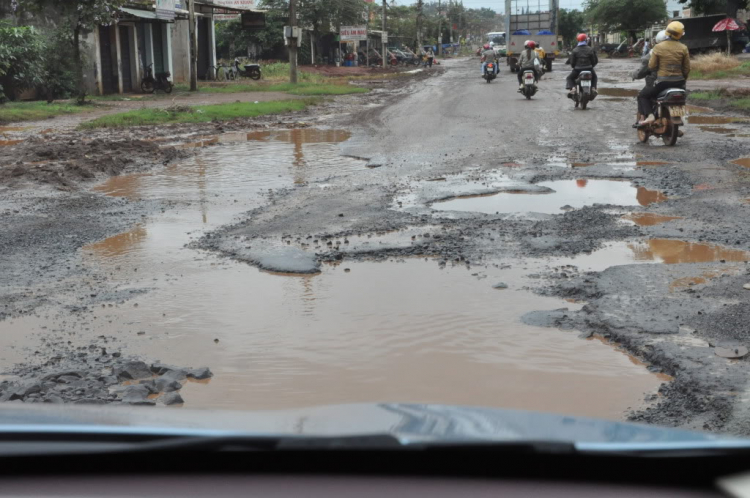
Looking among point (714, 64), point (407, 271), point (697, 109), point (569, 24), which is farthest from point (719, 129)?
point (569, 24)

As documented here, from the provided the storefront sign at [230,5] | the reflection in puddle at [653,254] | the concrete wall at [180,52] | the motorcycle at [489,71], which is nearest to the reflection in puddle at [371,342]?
the reflection in puddle at [653,254]

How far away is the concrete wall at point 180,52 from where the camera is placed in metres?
35.5

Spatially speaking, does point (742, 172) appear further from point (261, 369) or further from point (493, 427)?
point (493, 427)

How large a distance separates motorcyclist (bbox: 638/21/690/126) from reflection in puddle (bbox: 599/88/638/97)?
36.4 feet

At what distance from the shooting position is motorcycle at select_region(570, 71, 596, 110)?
1719cm

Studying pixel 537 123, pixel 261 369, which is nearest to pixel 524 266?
pixel 261 369

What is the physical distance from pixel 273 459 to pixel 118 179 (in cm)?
965

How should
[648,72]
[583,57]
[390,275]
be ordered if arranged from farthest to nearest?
[583,57] → [648,72] → [390,275]

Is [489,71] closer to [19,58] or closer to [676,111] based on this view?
[19,58]

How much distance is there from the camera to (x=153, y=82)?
29.2 meters

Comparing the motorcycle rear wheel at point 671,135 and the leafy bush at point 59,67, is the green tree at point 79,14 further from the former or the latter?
the motorcycle rear wheel at point 671,135

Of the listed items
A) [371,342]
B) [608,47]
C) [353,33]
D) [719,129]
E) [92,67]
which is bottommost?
[371,342]

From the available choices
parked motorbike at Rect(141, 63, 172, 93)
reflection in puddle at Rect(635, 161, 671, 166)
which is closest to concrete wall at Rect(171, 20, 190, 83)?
parked motorbike at Rect(141, 63, 172, 93)

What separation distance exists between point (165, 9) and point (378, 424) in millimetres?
29241
